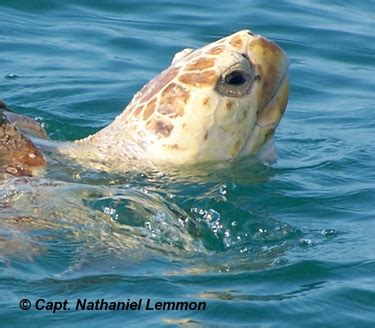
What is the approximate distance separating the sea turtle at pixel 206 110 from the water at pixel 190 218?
0.44 ft

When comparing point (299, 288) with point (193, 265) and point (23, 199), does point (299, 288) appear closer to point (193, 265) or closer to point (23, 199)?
point (193, 265)

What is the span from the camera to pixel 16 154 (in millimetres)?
5957

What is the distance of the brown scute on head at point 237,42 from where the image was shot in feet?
20.8

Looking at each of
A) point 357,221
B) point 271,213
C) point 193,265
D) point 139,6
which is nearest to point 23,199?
point 193,265

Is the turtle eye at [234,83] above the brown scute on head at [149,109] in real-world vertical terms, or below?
above

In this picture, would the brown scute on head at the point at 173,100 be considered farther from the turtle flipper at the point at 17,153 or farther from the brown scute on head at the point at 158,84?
the turtle flipper at the point at 17,153

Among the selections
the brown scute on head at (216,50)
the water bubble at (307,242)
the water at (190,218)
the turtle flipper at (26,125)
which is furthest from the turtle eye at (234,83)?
the turtle flipper at (26,125)

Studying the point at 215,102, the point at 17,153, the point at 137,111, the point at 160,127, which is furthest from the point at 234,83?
the point at 17,153

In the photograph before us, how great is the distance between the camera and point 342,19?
11.0m

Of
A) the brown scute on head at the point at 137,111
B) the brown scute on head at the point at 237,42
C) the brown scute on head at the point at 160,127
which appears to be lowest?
the brown scute on head at the point at 160,127

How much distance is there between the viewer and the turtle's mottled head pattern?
6.31m

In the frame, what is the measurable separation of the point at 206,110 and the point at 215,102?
0.06 metres

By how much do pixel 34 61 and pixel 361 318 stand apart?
484 cm

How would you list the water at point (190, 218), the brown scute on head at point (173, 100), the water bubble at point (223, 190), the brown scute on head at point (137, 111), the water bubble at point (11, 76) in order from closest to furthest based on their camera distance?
the water at point (190, 218) < the water bubble at point (223, 190) < the brown scute on head at point (173, 100) < the brown scute on head at point (137, 111) < the water bubble at point (11, 76)
